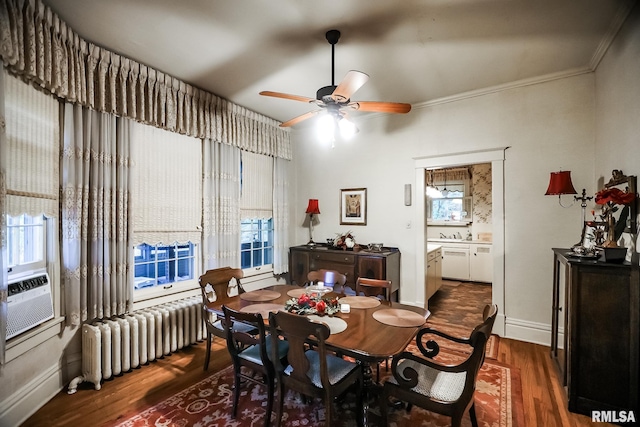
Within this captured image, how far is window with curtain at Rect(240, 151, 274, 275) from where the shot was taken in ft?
13.9

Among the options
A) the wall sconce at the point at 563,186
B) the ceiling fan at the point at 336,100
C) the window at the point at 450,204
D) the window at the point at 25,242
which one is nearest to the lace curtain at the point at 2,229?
the window at the point at 25,242

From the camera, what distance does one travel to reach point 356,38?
2.48 m

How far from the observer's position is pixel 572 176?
3117 millimetres

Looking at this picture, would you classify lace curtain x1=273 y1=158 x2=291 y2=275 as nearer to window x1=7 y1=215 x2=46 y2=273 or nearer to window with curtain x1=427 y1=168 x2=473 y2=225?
window x1=7 y1=215 x2=46 y2=273

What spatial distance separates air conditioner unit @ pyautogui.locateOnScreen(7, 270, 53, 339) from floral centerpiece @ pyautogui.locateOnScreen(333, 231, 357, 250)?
314 centimetres

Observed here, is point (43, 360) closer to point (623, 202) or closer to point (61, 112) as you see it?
point (61, 112)

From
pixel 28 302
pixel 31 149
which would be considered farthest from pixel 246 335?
pixel 31 149

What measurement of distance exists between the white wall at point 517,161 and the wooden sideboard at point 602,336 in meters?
1.22

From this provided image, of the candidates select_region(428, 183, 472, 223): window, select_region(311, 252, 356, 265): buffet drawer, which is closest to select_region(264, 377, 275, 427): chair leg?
select_region(311, 252, 356, 265): buffet drawer

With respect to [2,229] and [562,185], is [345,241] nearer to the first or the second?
[562,185]

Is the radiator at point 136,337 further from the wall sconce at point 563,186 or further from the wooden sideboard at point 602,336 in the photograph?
the wall sconce at point 563,186

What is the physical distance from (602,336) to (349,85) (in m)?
2.54

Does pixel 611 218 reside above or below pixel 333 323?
above

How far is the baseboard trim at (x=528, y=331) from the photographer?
3244 mm
